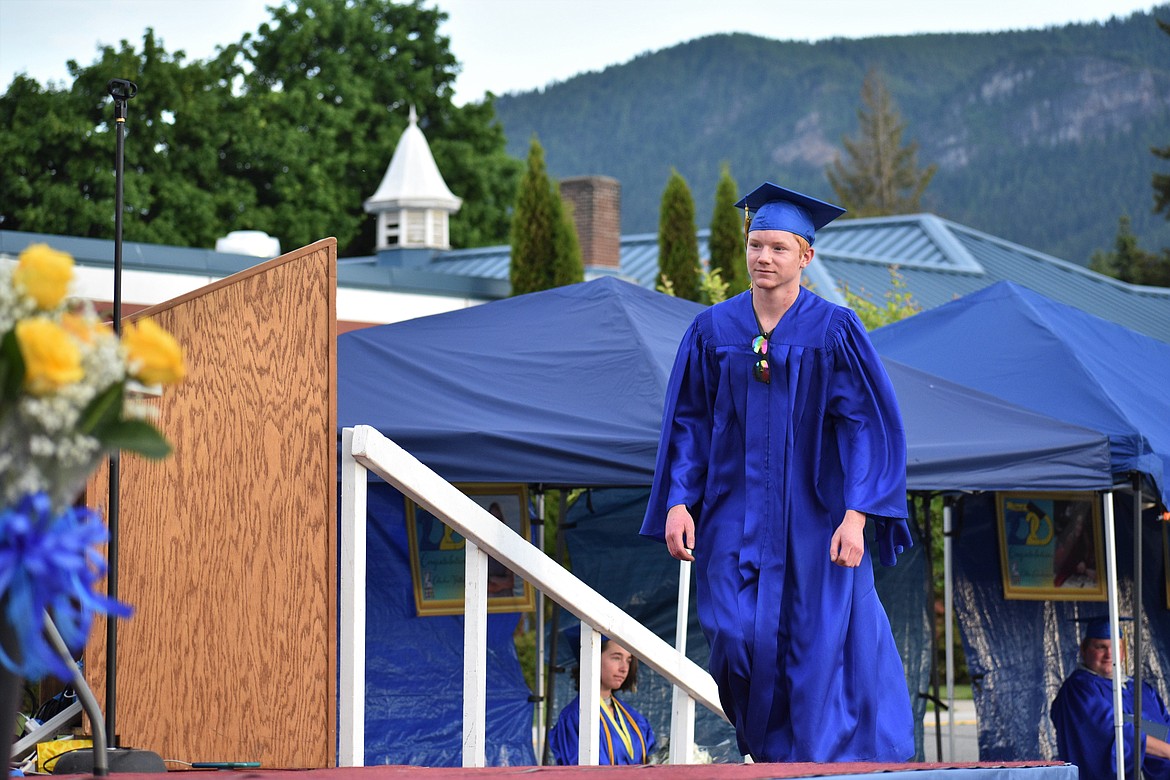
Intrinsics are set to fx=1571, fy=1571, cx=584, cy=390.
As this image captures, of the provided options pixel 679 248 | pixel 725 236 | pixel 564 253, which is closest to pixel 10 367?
pixel 564 253

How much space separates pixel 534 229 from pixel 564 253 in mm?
513

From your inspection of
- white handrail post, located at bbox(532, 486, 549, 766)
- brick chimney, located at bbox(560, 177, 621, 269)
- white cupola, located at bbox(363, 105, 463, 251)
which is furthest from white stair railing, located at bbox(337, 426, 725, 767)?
white cupola, located at bbox(363, 105, 463, 251)

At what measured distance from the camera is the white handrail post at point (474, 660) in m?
3.97

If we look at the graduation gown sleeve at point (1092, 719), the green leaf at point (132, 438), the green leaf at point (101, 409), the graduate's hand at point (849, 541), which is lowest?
the graduation gown sleeve at point (1092, 719)

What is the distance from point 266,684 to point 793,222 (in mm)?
1881

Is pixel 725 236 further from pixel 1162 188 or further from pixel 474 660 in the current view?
pixel 1162 188

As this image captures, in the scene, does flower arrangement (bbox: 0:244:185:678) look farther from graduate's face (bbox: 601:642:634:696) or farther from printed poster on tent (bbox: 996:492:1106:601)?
printed poster on tent (bbox: 996:492:1106:601)

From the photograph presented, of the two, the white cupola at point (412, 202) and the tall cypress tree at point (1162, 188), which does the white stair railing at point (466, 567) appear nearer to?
the white cupola at point (412, 202)

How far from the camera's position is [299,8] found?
1430 inches

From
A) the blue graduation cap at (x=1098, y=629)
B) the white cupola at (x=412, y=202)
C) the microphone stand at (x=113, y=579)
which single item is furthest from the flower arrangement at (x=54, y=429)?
the white cupola at (x=412, y=202)

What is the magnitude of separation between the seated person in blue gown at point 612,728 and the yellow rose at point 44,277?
4.87 meters

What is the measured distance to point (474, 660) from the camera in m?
4.01

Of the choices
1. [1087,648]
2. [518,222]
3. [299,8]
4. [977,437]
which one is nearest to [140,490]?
[977,437]

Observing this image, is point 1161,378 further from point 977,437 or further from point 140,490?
point 140,490
